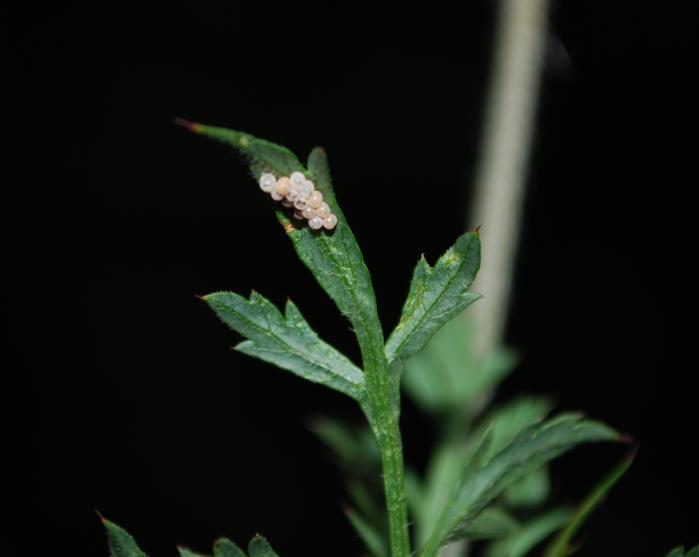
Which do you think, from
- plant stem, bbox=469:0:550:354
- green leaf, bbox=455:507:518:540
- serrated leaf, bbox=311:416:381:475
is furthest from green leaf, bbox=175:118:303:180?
plant stem, bbox=469:0:550:354

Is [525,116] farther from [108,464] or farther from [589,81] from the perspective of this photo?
[108,464]

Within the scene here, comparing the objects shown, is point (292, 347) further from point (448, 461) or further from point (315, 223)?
point (448, 461)

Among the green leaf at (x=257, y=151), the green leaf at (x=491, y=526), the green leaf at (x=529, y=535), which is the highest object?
the green leaf at (x=257, y=151)

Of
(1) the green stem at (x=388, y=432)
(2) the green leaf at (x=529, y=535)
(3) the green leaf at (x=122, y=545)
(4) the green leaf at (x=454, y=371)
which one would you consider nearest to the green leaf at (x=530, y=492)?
(2) the green leaf at (x=529, y=535)

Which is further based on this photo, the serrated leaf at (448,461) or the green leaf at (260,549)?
the serrated leaf at (448,461)

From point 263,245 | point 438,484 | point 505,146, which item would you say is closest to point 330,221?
point 438,484

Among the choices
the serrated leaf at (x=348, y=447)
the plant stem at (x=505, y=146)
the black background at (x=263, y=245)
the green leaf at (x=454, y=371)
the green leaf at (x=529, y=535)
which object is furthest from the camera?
the black background at (x=263, y=245)

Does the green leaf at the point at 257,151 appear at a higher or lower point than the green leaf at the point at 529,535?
higher

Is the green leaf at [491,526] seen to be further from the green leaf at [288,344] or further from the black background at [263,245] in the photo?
the black background at [263,245]
